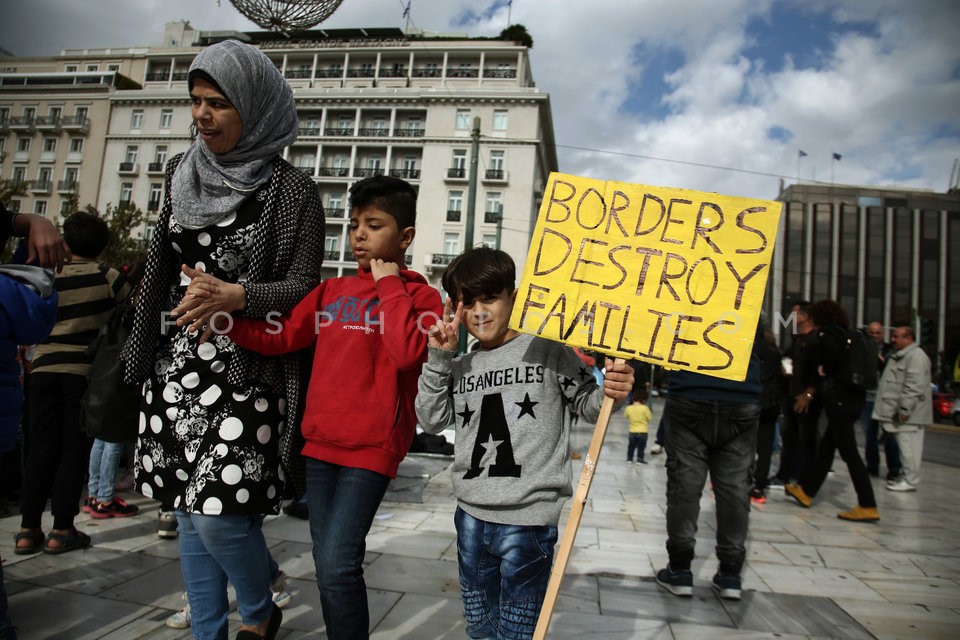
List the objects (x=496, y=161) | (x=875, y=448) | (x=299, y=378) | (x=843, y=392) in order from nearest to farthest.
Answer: (x=299, y=378) → (x=843, y=392) → (x=875, y=448) → (x=496, y=161)

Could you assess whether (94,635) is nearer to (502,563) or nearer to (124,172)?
(502,563)

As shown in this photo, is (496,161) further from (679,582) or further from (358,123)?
(679,582)

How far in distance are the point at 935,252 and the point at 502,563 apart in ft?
245

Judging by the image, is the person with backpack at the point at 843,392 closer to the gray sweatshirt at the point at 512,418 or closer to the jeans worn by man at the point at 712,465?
the jeans worn by man at the point at 712,465

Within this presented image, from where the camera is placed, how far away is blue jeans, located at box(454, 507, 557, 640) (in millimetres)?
1899

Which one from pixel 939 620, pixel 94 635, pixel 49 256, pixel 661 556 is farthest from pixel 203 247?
pixel 939 620

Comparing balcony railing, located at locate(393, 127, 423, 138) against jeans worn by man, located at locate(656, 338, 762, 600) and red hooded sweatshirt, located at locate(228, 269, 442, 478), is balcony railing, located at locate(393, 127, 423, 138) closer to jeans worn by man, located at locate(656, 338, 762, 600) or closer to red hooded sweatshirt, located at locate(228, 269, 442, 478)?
jeans worn by man, located at locate(656, 338, 762, 600)

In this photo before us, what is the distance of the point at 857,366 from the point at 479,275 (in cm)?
479

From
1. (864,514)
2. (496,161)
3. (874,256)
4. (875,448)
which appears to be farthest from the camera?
(874,256)

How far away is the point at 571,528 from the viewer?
1.72 m

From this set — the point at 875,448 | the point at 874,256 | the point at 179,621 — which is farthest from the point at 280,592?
the point at 874,256

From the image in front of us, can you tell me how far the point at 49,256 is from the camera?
82.4 inches

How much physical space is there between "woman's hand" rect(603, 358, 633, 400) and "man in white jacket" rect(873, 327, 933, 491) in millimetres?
6595

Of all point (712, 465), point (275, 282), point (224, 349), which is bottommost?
point (712, 465)
